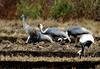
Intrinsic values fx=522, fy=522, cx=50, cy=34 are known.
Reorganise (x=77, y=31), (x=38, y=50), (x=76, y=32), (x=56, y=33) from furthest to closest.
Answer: (x=56, y=33), (x=76, y=32), (x=77, y=31), (x=38, y=50)

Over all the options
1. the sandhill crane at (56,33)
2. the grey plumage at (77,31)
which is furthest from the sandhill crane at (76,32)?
the sandhill crane at (56,33)

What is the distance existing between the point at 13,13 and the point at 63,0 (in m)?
1.71

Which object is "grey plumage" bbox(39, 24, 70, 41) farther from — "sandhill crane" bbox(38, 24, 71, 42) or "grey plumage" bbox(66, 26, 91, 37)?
"grey plumage" bbox(66, 26, 91, 37)

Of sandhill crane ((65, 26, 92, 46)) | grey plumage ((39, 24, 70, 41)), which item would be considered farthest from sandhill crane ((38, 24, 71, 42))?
sandhill crane ((65, 26, 92, 46))

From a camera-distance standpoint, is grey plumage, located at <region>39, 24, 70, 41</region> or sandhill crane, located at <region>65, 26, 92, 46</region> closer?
sandhill crane, located at <region>65, 26, 92, 46</region>

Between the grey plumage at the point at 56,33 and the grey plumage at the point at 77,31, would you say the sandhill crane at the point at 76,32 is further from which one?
the grey plumage at the point at 56,33

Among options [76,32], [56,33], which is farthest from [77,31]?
[56,33]

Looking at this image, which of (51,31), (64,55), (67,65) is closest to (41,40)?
(51,31)

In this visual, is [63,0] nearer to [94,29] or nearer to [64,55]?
[94,29]

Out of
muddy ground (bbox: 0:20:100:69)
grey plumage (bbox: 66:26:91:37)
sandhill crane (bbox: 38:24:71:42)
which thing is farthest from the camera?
sandhill crane (bbox: 38:24:71:42)

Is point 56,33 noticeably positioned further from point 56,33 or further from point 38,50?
point 38,50

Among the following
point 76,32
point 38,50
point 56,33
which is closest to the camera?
point 38,50

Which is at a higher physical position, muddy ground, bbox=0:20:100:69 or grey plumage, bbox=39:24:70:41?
grey plumage, bbox=39:24:70:41

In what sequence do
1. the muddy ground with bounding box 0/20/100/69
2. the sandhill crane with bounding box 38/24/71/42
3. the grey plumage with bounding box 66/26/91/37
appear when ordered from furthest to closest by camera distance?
1. the sandhill crane with bounding box 38/24/71/42
2. the grey plumage with bounding box 66/26/91/37
3. the muddy ground with bounding box 0/20/100/69
